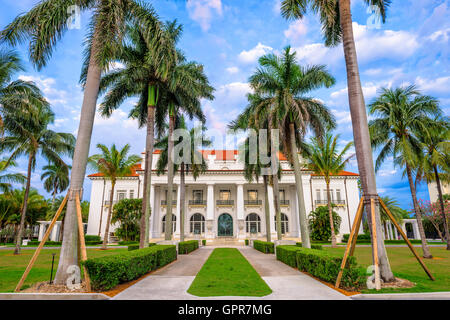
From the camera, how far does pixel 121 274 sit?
24.1ft

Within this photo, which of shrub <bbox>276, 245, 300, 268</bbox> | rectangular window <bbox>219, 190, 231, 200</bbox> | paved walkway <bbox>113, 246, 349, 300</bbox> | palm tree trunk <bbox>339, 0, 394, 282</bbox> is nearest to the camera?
paved walkway <bbox>113, 246, 349, 300</bbox>

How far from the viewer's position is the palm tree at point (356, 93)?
8084mm

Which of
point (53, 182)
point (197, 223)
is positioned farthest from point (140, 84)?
point (53, 182)

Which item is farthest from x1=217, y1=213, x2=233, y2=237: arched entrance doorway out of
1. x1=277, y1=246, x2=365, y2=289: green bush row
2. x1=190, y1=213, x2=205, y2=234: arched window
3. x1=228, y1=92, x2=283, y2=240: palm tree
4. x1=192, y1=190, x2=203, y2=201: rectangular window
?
x1=277, y1=246, x2=365, y2=289: green bush row

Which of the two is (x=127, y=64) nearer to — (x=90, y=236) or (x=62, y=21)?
(x=62, y=21)

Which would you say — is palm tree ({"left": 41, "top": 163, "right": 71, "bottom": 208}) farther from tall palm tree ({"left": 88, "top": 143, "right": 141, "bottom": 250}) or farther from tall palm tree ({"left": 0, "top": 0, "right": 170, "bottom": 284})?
tall palm tree ({"left": 0, "top": 0, "right": 170, "bottom": 284})

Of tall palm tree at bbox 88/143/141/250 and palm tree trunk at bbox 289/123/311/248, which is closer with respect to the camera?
palm tree trunk at bbox 289/123/311/248

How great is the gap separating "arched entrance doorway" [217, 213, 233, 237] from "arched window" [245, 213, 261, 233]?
2478 millimetres

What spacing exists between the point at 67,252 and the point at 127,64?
10.7 meters

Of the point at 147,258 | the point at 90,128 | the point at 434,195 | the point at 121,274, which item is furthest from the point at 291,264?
the point at 434,195

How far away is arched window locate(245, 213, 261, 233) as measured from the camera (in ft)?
131

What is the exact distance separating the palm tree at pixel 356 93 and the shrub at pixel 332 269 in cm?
103

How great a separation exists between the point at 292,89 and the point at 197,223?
96.6 ft

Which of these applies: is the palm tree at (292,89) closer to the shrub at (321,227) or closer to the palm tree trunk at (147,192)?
the palm tree trunk at (147,192)
